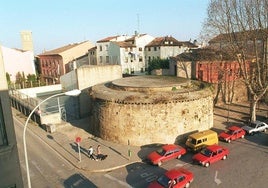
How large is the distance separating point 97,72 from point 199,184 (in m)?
24.1

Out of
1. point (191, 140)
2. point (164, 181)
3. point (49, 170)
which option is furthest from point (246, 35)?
point (49, 170)

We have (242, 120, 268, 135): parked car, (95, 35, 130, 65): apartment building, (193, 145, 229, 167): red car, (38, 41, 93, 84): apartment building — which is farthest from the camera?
(38, 41, 93, 84): apartment building

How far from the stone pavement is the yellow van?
11.7 ft

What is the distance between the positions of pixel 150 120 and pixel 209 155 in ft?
22.1

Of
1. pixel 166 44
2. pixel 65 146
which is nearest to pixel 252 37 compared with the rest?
pixel 65 146

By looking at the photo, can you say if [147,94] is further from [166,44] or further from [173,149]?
[166,44]

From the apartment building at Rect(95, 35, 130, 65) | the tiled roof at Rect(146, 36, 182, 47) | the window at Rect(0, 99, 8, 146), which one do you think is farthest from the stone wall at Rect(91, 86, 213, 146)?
the tiled roof at Rect(146, 36, 182, 47)

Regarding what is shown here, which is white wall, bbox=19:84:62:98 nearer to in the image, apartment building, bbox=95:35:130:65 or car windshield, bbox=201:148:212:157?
apartment building, bbox=95:35:130:65

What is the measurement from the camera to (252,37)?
30.6m

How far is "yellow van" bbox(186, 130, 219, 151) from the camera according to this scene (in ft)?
82.2

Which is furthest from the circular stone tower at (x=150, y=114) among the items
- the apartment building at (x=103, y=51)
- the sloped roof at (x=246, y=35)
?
the apartment building at (x=103, y=51)

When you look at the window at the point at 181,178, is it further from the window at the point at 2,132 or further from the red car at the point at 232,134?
the window at the point at 2,132

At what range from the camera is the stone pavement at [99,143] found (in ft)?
77.6

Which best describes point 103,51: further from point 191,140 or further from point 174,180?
point 174,180
